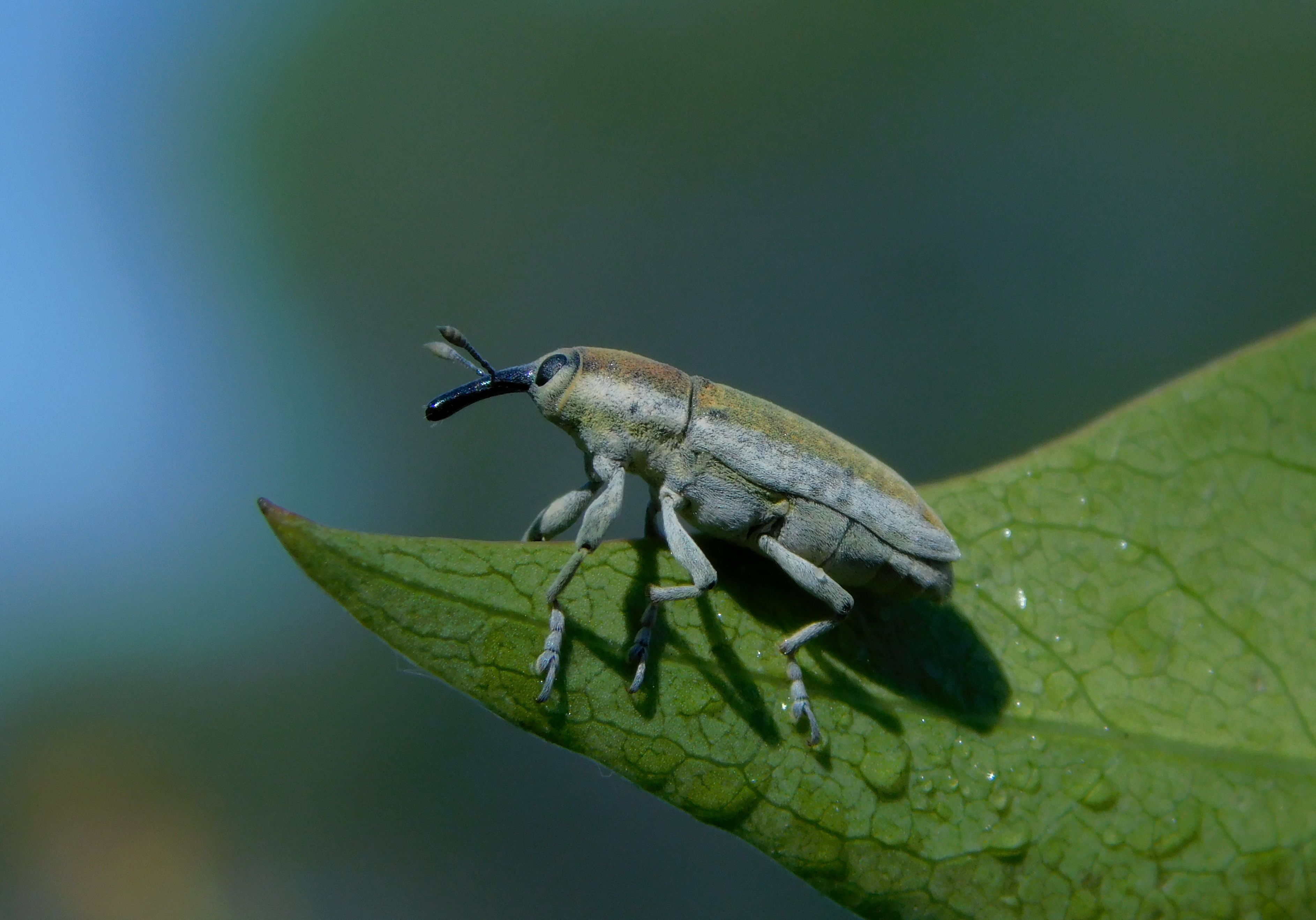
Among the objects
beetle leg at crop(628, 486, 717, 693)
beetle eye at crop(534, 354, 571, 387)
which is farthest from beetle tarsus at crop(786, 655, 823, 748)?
beetle eye at crop(534, 354, 571, 387)

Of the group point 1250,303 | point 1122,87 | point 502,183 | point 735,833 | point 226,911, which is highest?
point 502,183

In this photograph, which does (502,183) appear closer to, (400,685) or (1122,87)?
(400,685)

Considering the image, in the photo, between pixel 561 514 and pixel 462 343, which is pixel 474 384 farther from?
pixel 561 514

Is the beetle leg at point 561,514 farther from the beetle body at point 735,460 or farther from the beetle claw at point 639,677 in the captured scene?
the beetle claw at point 639,677

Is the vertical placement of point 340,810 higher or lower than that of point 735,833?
lower

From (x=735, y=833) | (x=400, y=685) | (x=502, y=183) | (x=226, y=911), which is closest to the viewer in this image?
(x=735, y=833)

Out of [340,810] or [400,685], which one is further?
[400,685]

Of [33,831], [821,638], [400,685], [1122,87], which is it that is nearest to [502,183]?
[400,685]
